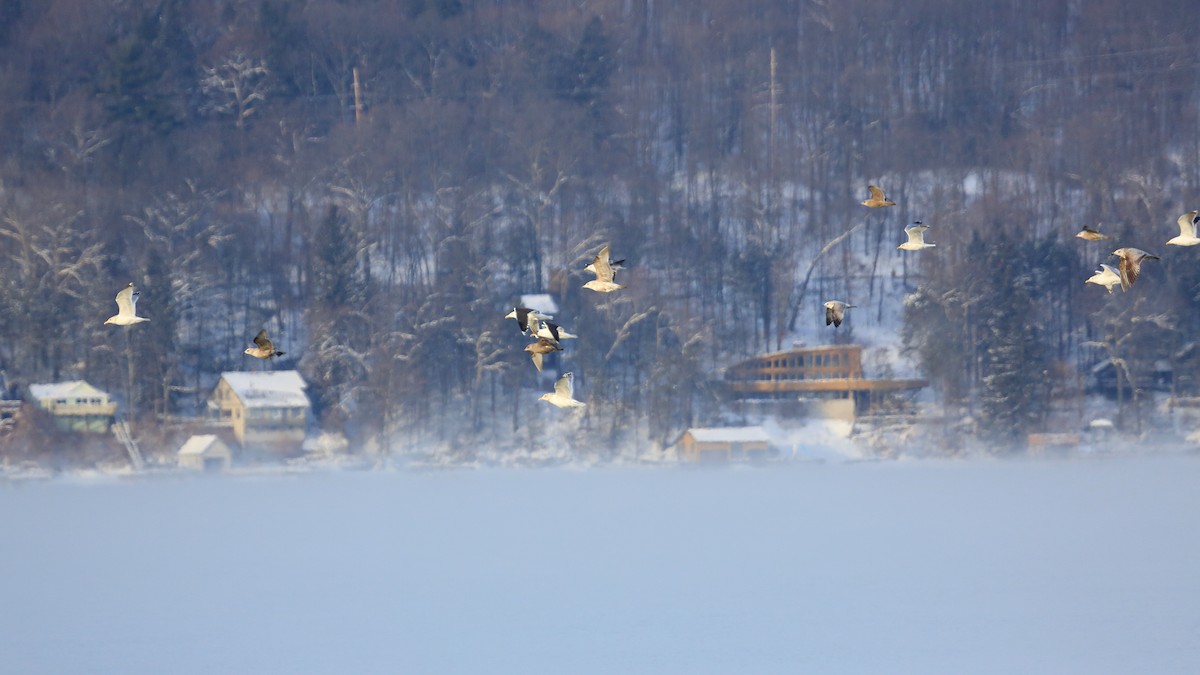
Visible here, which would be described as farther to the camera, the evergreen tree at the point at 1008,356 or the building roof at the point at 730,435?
the building roof at the point at 730,435

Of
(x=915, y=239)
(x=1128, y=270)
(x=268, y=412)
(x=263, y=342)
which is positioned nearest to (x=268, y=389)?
(x=268, y=412)

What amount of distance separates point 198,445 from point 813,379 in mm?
19073

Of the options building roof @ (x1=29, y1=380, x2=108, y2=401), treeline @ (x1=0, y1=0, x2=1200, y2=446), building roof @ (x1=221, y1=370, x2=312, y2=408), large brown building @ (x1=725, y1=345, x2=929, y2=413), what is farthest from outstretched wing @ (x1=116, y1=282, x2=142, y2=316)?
large brown building @ (x1=725, y1=345, x2=929, y2=413)

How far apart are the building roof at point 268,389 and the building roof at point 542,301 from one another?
7.98 meters

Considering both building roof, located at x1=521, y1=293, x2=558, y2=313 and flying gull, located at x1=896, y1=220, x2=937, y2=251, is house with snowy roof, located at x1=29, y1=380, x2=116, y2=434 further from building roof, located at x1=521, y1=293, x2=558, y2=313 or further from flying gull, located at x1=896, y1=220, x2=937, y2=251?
flying gull, located at x1=896, y1=220, x2=937, y2=251

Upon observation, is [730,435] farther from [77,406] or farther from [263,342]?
[263,342]

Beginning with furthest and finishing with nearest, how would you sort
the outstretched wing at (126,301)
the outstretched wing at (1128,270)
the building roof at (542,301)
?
the building roof at (542,301), the outstretched wing at (126,301), the outstretched wing at (1128,270)

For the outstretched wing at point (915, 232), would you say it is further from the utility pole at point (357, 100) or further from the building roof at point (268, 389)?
the utility pole at point (357, 100)

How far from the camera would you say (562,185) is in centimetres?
6750

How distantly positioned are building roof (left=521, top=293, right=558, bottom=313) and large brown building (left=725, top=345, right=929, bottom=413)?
20.2 ft

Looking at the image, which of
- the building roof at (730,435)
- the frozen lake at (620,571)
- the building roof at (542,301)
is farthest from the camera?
the building roof at (542,301)

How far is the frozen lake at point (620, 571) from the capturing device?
102 ft

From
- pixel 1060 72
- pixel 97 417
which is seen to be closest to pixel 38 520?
pixel 97 417

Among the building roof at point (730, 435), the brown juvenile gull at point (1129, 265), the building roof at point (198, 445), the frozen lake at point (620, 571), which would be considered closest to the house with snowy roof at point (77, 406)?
the frozen lake at point (620, 571)
